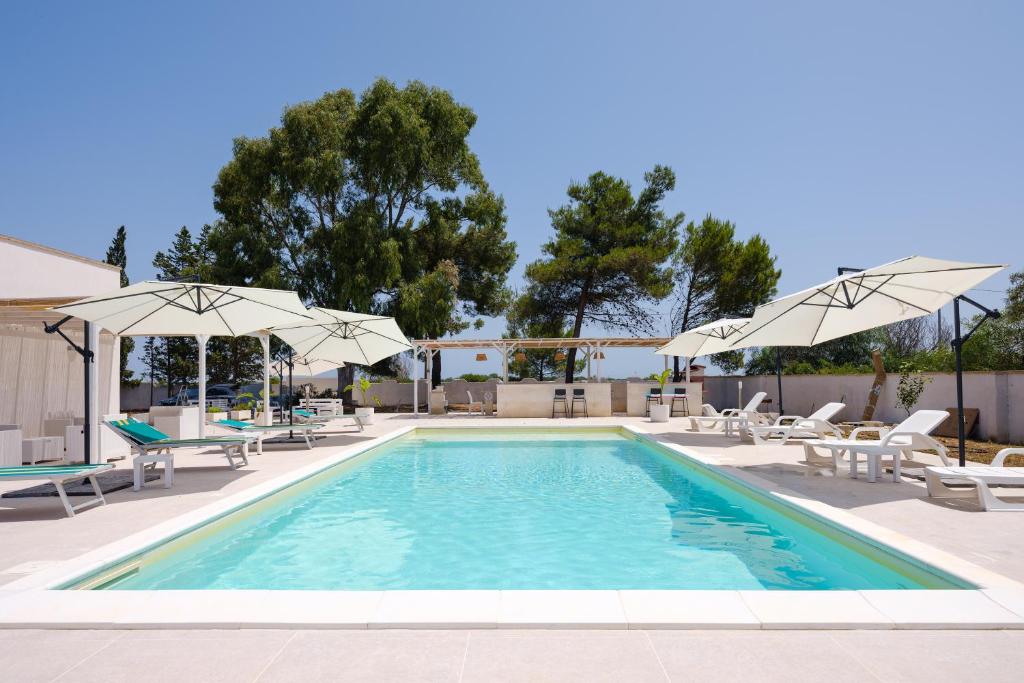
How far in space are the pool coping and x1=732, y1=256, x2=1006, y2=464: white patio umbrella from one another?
4.08 metres

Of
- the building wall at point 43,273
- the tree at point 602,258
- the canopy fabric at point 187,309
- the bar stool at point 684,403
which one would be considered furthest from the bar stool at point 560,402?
the building wall at point 43,273

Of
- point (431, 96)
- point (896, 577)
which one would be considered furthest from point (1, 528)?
point (431, 96)

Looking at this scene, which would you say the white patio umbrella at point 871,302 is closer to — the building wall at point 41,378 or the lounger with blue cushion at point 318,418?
the lounger with blue cushion at point 318,418

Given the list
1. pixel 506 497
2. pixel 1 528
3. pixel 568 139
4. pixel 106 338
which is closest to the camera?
pixel 1 528

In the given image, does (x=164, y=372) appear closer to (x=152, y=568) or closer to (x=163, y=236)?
(x=163, y=236)

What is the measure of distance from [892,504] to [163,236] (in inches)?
1479

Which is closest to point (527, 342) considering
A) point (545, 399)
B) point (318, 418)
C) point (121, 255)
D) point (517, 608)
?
point (545, 399)

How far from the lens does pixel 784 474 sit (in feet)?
23.5

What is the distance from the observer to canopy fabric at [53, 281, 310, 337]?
7176 millimetres

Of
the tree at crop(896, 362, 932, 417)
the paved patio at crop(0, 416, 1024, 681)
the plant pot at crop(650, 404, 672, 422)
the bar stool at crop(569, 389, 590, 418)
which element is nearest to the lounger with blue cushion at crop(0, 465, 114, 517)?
the paved patio at crop(0, 416, 1024, 681)

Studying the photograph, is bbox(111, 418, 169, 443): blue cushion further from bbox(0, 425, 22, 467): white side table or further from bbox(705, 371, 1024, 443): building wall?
bbox(705, 371, 1024, 443): building wall

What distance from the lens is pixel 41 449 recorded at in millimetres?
8633

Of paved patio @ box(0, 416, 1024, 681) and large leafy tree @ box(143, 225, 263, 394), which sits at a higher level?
large leafy tree @ box(143, 225, 263, 394)

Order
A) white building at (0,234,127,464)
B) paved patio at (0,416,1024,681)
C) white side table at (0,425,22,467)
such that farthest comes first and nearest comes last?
1. white building at (0,234,127,464)
2. white side table at (0,425,22,467)
3. paved patio at (0,416,1024,681)
